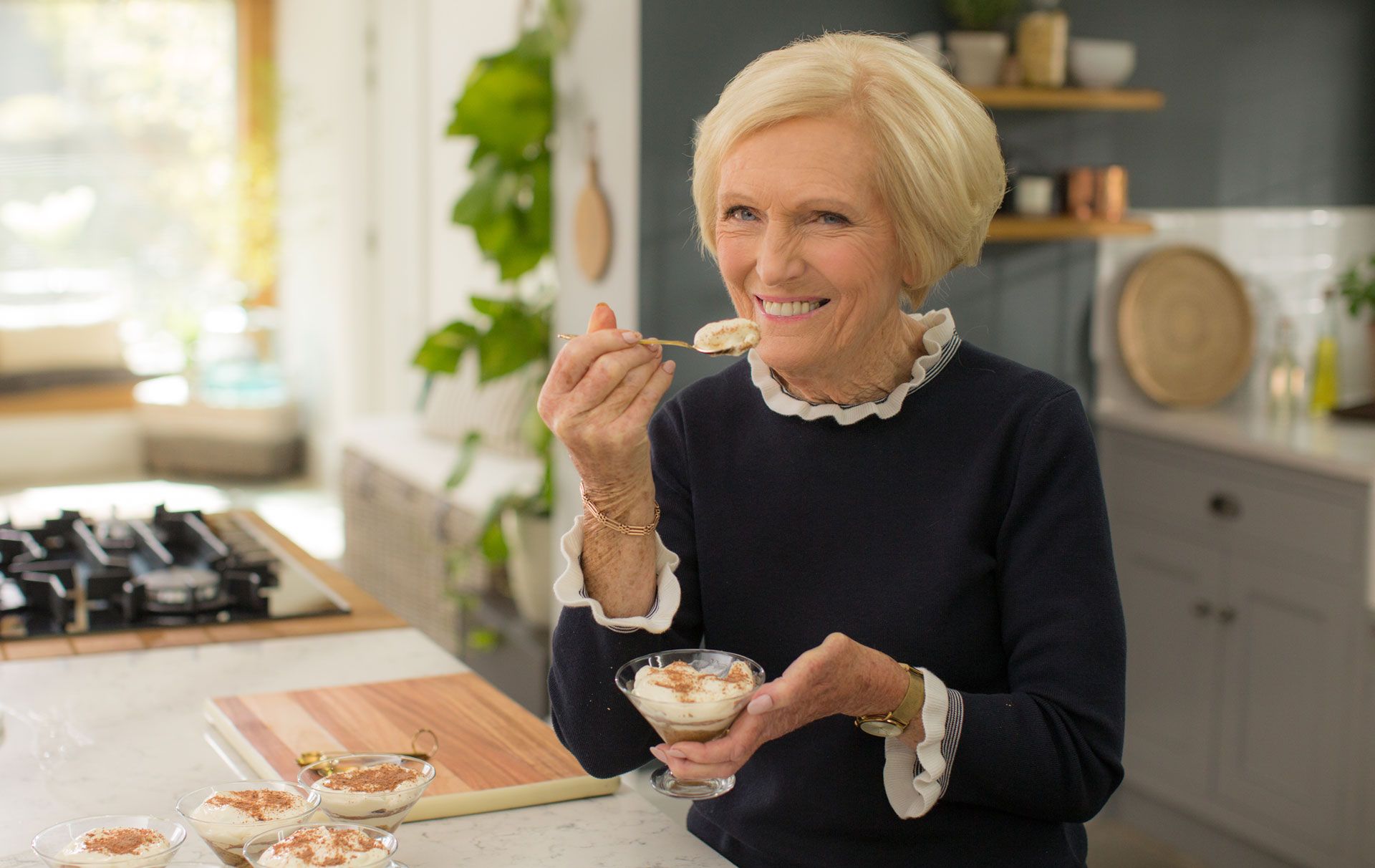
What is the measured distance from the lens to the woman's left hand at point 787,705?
1.18 meters

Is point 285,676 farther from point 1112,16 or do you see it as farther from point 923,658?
point 1112,16

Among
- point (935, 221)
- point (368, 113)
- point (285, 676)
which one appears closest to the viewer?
point (935, 221)

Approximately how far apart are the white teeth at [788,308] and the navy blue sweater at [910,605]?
0.51 ft

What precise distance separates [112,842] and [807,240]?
32.9 inches

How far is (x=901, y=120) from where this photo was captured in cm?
139

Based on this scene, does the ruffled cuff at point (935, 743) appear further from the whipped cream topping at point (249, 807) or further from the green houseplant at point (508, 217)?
the green houseplant at point (508, 217)

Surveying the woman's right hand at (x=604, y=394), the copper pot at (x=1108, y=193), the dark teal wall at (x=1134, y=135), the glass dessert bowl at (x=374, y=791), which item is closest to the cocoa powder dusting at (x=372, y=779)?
the glass dessert bowl at (x=374, y=791)

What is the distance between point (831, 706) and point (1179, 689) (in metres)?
2.38

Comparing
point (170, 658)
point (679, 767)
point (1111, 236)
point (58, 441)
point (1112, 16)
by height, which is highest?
point (1112, 16)

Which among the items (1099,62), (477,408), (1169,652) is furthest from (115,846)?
(477,408)

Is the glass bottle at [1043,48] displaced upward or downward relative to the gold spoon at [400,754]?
upward

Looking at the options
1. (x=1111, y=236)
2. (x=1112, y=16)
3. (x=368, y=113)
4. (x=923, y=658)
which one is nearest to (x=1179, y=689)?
(x=1111, y=236)

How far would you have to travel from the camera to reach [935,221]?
143 centimetres

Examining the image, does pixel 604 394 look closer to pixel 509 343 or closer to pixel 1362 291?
pixel 509 343
